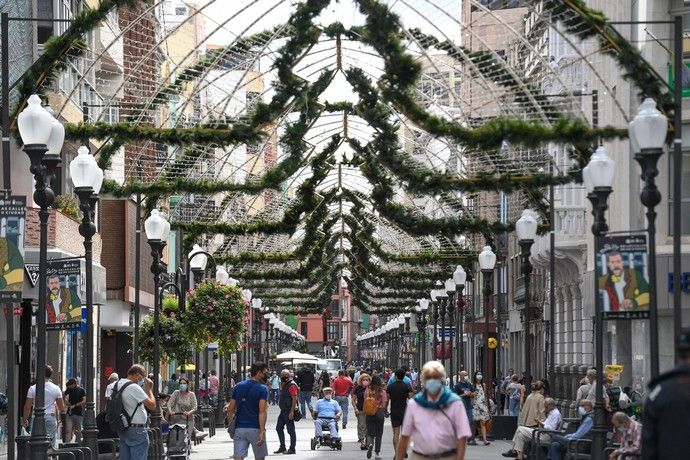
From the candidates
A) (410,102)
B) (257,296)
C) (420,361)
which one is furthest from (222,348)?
(420,361)

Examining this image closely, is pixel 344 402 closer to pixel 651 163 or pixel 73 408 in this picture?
pixel 73 408

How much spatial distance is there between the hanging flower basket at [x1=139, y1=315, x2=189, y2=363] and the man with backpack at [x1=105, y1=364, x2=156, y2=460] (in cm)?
1898

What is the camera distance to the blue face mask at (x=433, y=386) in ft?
53.1

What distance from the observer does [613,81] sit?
43938mm

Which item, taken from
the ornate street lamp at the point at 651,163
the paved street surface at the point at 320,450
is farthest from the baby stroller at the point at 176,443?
the ornate street lamp at the point at 651,163

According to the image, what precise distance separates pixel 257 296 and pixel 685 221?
4120 centimetres

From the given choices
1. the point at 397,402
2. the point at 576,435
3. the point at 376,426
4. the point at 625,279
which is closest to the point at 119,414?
the point at 625,279

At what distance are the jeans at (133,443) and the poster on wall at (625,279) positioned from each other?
6.59 metres

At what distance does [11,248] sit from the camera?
20.9 m

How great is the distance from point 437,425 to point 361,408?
27495 mm

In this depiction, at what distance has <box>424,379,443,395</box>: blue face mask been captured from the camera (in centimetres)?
1617

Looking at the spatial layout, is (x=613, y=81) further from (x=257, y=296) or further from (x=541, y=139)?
(x=257, y=296)

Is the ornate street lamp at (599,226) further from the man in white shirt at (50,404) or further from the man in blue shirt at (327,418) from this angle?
the man in blue shirt at (327,418)

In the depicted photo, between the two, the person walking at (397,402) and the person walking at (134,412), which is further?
the person walking at (397,402)
